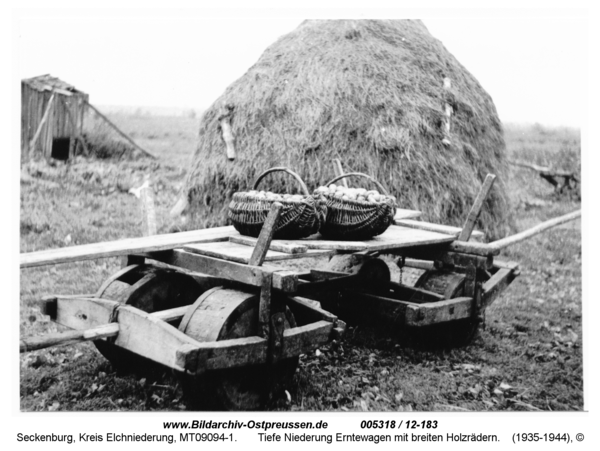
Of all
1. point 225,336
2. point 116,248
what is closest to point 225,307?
point 225,336

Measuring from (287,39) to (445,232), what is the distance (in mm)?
5815

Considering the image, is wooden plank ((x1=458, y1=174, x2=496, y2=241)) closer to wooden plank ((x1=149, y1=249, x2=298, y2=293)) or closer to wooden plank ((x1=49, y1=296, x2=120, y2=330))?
wooden plank ((x1=149, y1=249, x2=298, y2=293))

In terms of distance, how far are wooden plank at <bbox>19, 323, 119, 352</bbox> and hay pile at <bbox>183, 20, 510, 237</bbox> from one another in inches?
206

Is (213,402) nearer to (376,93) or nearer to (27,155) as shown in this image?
(376,93)

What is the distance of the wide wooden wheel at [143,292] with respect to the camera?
14.4 feet

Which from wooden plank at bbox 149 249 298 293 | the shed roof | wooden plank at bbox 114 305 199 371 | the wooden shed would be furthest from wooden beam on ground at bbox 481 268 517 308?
the shed roof

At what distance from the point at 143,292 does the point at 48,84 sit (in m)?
8.48

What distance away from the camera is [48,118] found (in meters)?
11.4

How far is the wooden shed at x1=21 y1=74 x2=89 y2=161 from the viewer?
11246 mm

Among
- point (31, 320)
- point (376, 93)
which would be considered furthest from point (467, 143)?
point (31, 320)

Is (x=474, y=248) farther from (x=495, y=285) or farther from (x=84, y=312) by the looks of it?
(x=84, y=312)

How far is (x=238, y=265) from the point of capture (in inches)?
153

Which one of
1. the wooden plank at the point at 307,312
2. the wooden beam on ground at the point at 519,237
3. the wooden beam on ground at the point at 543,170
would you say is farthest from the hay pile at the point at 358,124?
the wooden plank at the point at 307,312

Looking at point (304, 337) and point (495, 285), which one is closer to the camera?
point (304, 337)
